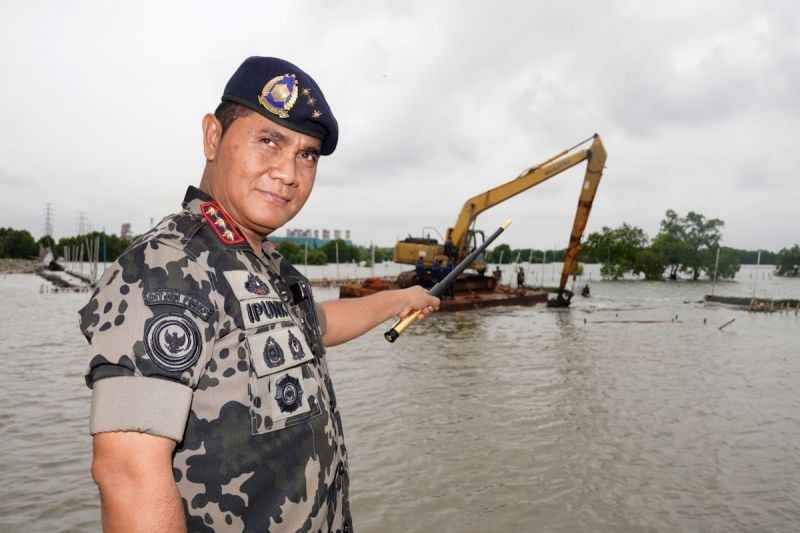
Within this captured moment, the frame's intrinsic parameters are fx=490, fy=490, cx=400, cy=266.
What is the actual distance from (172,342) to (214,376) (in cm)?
15

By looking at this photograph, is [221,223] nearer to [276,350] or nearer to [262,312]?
[262,312]

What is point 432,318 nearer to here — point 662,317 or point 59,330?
point 662,317

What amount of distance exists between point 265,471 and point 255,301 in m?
0.45

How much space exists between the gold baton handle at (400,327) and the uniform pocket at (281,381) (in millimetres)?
992

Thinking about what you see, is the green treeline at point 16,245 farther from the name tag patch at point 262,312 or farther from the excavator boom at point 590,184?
the name tag patch at point 262,312

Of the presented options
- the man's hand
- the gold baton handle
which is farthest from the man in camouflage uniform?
the man's hand

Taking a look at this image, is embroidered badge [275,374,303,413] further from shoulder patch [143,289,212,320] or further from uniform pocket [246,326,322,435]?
shoulder patch [143,289,212,320]

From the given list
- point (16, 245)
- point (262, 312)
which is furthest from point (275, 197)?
point (16, 245)

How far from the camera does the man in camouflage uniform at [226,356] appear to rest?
105 cm

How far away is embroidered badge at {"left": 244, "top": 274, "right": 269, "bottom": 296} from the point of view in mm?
1360

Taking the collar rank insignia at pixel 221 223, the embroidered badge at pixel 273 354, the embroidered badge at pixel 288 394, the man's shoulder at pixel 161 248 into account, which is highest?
the collar rank insignia at pixel 221 223

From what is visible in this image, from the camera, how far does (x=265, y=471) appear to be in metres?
1.29

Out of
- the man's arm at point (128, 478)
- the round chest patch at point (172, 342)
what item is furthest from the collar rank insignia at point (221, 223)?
the man's arm at point (128, 478)

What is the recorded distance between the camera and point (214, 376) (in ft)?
3.97
